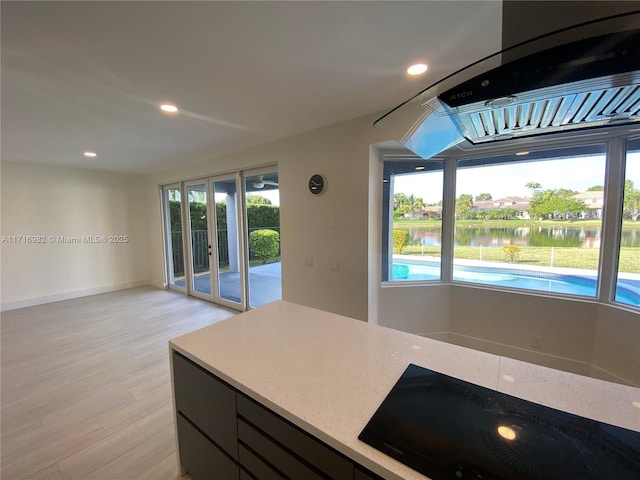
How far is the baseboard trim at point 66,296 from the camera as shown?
4.25m

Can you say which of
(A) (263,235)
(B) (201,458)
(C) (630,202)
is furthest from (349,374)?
(A) (263,235)

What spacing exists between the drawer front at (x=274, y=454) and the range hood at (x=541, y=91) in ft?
4.01

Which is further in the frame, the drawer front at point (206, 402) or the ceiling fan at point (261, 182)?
the ceiling fan at point (261, 182)

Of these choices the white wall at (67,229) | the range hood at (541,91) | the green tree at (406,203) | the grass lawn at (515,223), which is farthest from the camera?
the white wall at (67,229)

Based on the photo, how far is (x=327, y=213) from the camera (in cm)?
291

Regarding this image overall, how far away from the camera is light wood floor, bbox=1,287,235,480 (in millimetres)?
1621

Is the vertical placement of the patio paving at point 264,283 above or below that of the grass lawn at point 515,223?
below

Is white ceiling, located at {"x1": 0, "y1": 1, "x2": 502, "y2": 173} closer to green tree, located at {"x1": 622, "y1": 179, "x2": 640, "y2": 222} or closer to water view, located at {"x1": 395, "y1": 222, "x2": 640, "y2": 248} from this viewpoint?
water view, located at {"x1": 395, "y1": 222, "x2": 640, "y2": 248}

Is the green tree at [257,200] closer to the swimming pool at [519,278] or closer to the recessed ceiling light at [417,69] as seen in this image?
the swimming pool at [519,278]

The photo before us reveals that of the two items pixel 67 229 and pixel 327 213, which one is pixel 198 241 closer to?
pixel 67 229

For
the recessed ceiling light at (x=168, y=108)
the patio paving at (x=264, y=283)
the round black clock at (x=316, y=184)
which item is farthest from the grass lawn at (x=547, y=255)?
the recessed ceiling light at (x=168, y=108)

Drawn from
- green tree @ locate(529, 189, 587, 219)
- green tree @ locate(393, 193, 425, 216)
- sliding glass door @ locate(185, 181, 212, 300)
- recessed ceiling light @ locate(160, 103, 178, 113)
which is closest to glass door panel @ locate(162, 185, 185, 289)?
sliding glass door @ locate(185, 181, 212, 300)

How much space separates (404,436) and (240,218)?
11.7 feet

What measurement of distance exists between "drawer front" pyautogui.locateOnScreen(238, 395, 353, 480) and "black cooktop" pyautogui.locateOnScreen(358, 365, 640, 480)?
0.12 m
